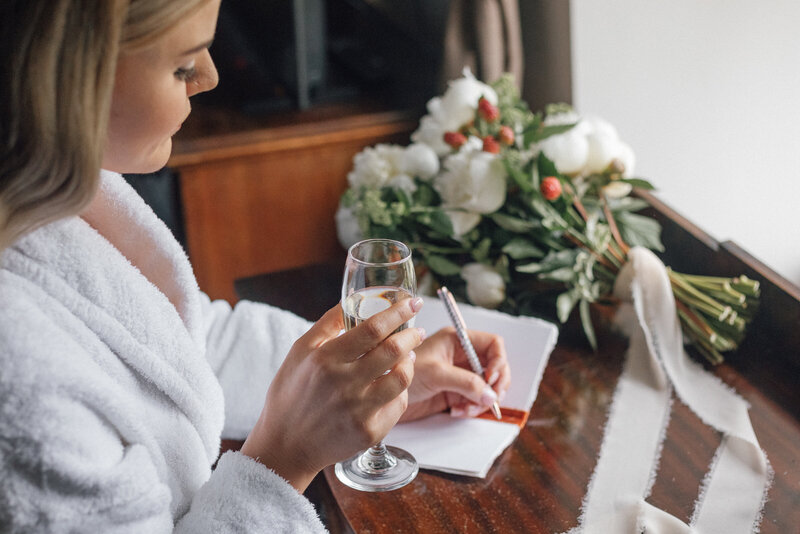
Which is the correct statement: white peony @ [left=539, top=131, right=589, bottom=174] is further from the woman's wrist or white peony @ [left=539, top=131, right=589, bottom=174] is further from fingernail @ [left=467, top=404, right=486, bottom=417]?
the woman's wrist

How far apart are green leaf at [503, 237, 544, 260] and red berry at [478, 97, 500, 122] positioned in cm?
24

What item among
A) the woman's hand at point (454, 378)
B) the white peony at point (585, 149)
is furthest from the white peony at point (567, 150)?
the woman's hand at point (454, 378)

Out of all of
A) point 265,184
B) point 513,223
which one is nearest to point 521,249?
point 513,223

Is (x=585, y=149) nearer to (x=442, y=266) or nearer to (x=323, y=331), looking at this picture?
(x=442, y=266)

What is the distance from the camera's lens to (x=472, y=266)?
1410 millimetres

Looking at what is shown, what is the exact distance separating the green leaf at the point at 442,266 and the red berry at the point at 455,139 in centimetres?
21

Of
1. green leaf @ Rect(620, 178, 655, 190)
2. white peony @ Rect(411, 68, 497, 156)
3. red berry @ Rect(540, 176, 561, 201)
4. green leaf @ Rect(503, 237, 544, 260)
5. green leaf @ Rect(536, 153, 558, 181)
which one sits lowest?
green leaf @ Rect(503, 237, 544, 260)

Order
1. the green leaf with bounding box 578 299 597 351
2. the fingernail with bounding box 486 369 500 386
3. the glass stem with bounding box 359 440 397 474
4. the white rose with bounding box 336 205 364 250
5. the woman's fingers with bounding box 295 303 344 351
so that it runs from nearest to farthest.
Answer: the woman's fingers with bounding box 295 303 344 351
the glass stem with bounding box 359 440 397 474
the fingernail with bounding box 486 369 500 386
the green leaf with bounding box 578 299 597 351
the white rose with bounding box 336 205 364 250

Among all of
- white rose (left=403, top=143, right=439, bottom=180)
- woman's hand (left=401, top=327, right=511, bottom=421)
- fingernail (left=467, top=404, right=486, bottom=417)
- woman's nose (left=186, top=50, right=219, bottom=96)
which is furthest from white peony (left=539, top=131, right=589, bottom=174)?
woman's nose (left=186, top=50, right=219, bottom=96)

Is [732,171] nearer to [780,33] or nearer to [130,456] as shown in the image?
[780,33]

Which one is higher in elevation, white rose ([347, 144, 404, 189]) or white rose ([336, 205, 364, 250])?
white rose ([347, 144, 404, 189])

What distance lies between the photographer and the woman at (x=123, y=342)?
2.27ft

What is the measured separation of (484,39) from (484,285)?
0.81 metres

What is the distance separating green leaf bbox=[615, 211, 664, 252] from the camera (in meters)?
1.43
